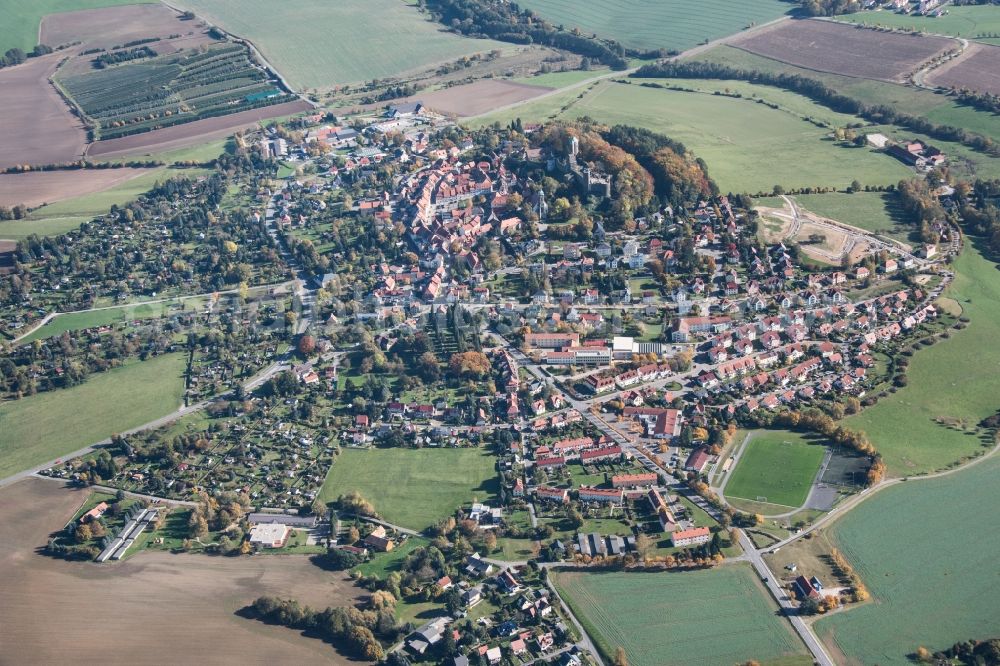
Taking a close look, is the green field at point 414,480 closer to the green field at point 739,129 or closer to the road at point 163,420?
the road at point 163,420

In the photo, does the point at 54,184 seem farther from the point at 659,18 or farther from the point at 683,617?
the point at 659,18

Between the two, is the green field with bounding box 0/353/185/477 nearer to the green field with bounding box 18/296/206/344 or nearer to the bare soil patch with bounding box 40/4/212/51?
the green field with bounding box 18/296/206/344

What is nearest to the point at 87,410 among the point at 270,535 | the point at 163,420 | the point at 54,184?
the point at 163,420

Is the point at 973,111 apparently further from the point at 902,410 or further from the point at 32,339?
the point at 32,339

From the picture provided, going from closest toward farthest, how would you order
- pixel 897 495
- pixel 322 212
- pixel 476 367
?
pixel 897 495 → pixel 476 367 → pixel 322 212

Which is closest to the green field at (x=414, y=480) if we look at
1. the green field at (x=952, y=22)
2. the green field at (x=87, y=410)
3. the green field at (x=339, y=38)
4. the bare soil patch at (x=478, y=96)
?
the green field at (x=87, y=410)

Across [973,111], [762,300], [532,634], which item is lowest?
[532,634]

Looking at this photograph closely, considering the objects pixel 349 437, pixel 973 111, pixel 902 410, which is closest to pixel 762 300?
pixel 902 410
